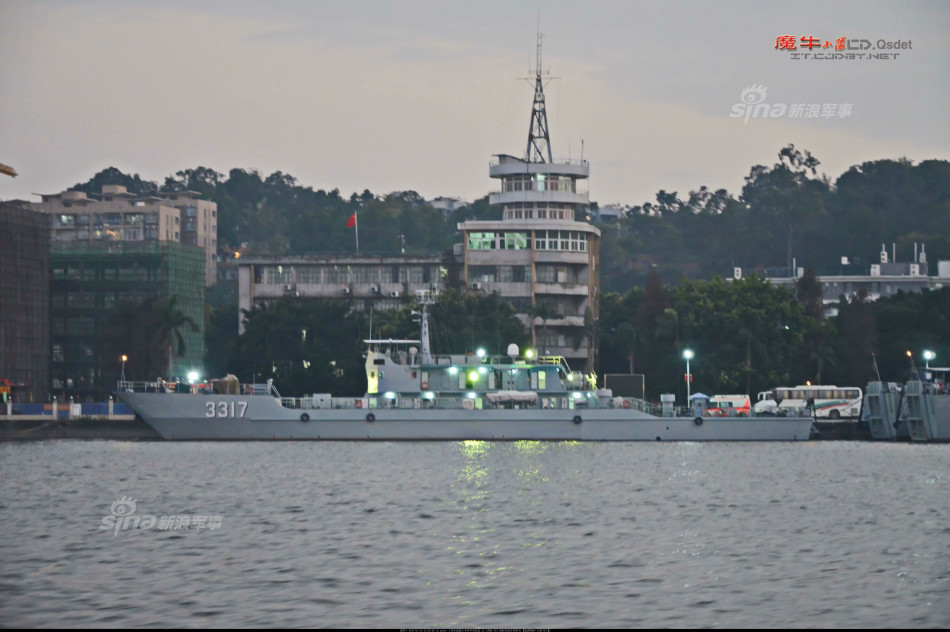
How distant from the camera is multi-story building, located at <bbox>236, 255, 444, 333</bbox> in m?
132

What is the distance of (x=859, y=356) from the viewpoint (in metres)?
109

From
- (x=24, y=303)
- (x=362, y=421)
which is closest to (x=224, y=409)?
(x=362, y=421)

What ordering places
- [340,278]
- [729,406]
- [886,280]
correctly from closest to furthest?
[729,406], [340,278], [886,280]

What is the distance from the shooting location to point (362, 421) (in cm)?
7862

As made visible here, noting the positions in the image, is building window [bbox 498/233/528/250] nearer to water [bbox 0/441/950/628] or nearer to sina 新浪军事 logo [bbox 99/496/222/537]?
water [bbox 0/441/950/628]

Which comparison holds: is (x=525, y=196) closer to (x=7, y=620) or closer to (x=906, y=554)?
(x=906, y=554)

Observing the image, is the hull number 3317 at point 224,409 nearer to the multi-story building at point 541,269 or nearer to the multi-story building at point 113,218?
the multi-story building at point 541,269

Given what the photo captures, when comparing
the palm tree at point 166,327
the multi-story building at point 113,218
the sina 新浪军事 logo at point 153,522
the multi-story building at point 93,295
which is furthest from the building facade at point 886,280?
the sina 新浪军事 logo at point 153,522

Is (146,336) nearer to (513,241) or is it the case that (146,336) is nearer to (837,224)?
(513,241)

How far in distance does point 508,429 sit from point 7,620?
53914 mm

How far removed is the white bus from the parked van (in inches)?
104

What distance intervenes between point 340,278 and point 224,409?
55.3m

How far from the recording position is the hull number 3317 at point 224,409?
78.6 m

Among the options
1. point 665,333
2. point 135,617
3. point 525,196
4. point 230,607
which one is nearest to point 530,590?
point 230,607
